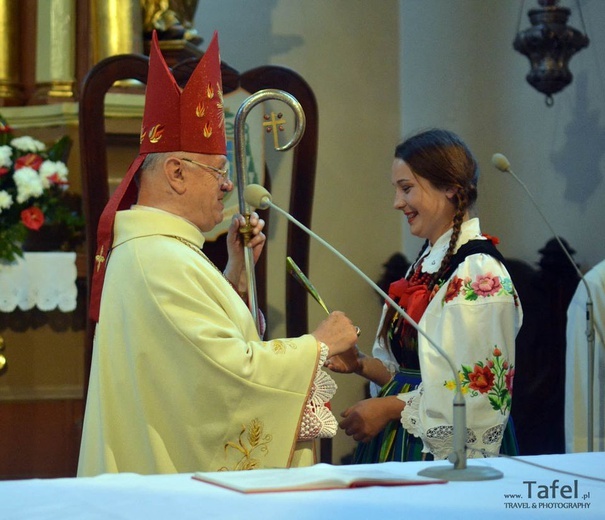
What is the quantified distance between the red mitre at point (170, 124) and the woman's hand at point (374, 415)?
852 millimetres

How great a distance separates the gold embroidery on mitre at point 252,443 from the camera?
2.90m

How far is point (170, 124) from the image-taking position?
319cm

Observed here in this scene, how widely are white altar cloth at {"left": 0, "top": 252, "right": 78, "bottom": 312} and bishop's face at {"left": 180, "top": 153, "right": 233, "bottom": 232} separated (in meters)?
1.59

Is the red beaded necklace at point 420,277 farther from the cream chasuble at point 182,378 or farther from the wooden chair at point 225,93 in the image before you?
the wooden chair at point 225,93

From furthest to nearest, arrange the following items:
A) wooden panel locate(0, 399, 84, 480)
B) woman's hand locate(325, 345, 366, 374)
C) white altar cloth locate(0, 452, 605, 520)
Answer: wooden panel locate(0, 399, 84, 480) < woman's hand locate(325, 345, 366, 374) < white altar cloth locate(0, 452, 605, 520)

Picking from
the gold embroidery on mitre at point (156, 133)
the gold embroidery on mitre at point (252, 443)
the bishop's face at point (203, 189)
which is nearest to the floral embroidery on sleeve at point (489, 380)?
the gold embroidery on mitre at point (252, 443)

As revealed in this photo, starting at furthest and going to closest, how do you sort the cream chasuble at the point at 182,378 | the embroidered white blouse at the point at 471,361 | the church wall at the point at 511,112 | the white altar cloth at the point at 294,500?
the church wall at the point at 511,112 → the embroidered white blouse at the point at 471,361 → the cream chasuble at the point at 182,378 → the white altar cloth at the point at 294,500

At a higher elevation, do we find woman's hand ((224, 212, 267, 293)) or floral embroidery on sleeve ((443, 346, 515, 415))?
woman's hand ((224, 212, 267, 293))

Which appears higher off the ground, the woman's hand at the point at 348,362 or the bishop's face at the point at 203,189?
the bishop's face at the point at 203,189

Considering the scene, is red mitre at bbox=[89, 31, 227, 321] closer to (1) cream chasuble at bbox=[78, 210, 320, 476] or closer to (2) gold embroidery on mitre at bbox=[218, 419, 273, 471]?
(1) cream chasuble at bbox=[78, 210, 320, 476]

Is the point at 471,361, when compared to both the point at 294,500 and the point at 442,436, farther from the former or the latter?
the point at 294,500

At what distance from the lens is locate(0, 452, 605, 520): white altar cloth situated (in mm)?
1805

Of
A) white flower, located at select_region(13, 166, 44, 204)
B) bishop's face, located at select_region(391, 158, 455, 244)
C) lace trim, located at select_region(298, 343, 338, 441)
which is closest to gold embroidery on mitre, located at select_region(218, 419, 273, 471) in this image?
lace trim, located at select_region(298, 343, 338, 441)

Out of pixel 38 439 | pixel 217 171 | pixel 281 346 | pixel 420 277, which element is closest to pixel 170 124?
pixel 217 171
